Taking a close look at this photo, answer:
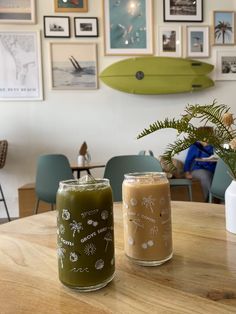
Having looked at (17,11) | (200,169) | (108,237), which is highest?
(17,11)

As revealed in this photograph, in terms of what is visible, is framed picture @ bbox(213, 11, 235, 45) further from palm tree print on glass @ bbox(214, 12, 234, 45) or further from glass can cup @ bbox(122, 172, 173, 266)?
glass can cup @ bbox(122, 172, 173, 266)

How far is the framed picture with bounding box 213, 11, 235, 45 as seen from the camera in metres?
3.83

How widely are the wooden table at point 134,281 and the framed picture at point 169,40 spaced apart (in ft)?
10.9

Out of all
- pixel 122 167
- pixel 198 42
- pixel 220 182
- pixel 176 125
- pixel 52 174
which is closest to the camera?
pixel 176 125

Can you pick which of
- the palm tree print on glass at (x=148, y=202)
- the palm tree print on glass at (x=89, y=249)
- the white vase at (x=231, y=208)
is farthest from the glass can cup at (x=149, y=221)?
the white vase at (x=231, y=208)

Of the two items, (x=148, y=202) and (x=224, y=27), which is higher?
(x=224, y=27)

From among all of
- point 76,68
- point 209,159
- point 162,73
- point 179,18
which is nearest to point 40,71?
point 76,68

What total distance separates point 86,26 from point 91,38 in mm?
144

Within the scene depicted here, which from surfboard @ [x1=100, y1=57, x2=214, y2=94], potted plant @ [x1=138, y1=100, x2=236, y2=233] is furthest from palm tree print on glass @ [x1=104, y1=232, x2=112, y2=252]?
surfboard @ [x1=100, y1=57, x2=214, y2=94]

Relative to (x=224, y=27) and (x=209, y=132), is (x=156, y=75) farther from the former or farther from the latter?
(x=209, y=132)

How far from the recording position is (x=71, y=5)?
11.7 feet

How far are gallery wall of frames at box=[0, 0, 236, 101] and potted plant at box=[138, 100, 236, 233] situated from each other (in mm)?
3051

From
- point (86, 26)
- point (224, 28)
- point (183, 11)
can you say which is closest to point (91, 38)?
point (86, 26)

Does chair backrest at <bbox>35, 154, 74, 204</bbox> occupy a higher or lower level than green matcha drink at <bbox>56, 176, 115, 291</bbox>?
lower
